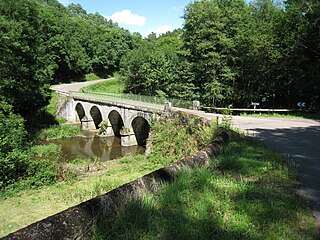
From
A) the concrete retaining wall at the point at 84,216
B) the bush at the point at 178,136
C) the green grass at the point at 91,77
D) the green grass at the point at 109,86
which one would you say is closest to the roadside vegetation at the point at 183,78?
the bush at the point at 178,136

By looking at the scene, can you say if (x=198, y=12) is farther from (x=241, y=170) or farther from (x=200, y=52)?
(x=241, y=170)

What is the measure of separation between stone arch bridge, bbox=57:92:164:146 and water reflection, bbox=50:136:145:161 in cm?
120

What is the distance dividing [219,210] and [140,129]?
74.2ft

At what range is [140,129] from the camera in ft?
85.5

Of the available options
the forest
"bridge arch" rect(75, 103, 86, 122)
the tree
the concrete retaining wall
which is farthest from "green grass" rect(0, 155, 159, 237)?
"bridge arch" rect(75, 103, 86, 122)

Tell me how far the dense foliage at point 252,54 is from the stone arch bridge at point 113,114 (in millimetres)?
6068

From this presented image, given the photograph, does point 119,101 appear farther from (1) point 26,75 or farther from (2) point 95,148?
(1) point 26,75

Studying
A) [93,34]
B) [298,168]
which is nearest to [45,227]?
[298,168]

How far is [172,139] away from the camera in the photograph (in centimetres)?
1433

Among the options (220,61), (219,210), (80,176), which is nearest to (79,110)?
(220,61)

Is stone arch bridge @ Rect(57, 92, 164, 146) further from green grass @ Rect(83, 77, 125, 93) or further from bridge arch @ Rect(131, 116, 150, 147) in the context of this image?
green grass @ Rect(83, 77, 125, 93)

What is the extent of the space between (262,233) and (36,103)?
29.3 metres

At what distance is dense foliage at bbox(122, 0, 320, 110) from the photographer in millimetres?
21047

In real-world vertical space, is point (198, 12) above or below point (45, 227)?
above
